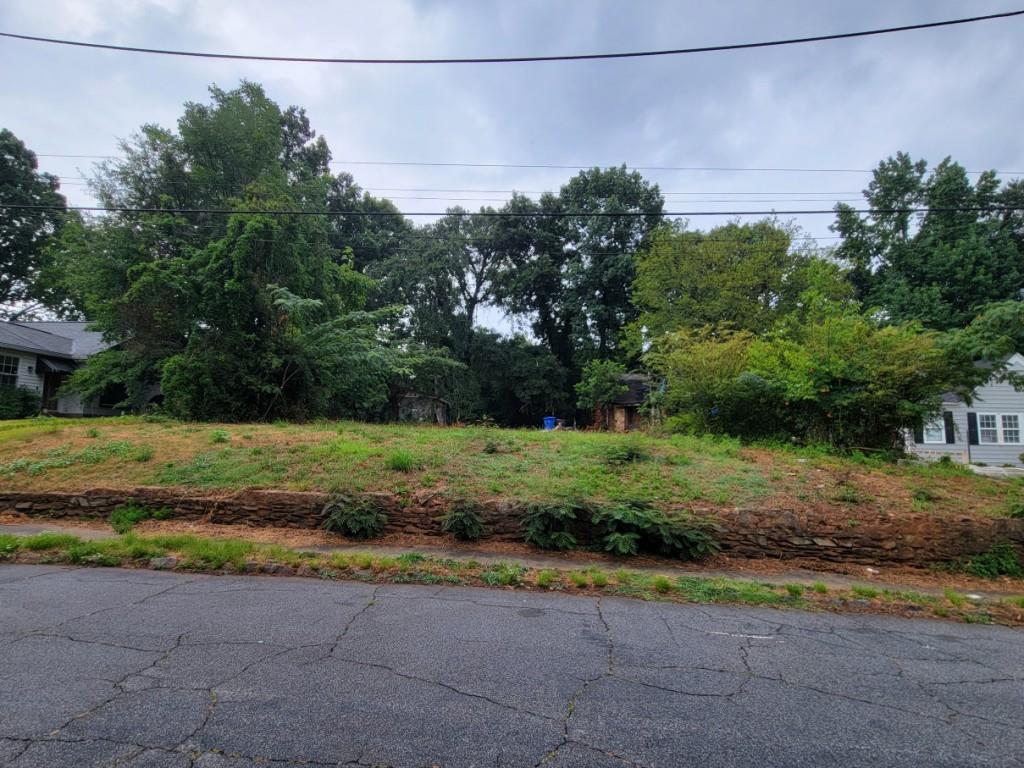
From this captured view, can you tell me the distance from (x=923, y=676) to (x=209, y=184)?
23.7 metres

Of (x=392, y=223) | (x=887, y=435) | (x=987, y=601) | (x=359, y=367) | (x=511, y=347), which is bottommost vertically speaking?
(x=987, y=601)

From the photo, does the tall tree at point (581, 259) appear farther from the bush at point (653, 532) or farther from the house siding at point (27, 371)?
the bush at point (653, 532)

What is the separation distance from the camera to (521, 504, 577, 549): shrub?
6980 millimetres

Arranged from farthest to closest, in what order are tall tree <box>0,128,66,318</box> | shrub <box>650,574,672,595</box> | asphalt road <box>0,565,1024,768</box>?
tall tree <box>0,128,66,318</box>
shrub <box>650,574,672,595</box>
asphalt road <box>0,565,1024,768</box>

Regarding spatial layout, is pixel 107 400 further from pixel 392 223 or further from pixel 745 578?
pixel 745 578

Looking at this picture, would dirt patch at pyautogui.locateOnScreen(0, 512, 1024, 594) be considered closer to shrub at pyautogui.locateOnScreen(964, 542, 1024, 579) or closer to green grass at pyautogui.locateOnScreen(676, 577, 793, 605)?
shrub at pyautogui.locateOnScreen(964, 542, 1024, 579)

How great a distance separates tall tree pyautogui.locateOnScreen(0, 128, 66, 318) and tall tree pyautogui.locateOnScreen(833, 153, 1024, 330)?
47.6m

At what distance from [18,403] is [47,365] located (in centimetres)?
302

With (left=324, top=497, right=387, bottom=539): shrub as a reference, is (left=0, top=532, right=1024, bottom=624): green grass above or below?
below

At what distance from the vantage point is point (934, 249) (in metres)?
34.6

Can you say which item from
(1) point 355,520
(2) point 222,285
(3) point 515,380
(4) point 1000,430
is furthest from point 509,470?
(3) point 515,380

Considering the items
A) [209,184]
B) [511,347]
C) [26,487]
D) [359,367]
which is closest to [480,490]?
[26,487]

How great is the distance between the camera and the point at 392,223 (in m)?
36.2

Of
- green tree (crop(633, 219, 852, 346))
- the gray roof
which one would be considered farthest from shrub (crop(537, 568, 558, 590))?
the gray roof
